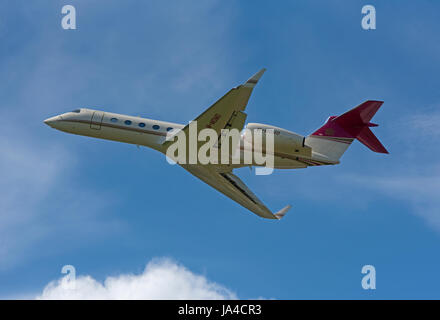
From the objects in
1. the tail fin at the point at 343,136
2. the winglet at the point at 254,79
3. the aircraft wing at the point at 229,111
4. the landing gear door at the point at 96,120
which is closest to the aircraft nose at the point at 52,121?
the landing gear door at the point at 96,120

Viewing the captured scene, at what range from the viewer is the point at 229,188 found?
27938 millimetres

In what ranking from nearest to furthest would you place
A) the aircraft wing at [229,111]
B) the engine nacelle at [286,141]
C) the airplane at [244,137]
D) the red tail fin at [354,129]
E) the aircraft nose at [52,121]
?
the aircraft wing at [229,111] < the engine nacelle at [286,141] < the airplane at [244,137] < the red tail fin at [354,129] < the aircraft nose at [52,121]

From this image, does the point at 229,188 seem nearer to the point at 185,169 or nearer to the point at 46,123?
the point at 185,169

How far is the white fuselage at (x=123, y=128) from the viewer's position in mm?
25609

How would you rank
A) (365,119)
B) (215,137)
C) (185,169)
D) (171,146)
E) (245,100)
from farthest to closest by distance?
(185,169) < (365,119) < (171,146) < (215,137) < (245,100)

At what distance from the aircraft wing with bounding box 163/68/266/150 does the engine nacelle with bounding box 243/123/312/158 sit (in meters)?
2.37

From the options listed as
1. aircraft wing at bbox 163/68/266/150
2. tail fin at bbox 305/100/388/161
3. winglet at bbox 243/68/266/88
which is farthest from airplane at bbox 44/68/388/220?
winglet at bbox 243/68/266/88

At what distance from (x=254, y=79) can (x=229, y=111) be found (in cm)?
192

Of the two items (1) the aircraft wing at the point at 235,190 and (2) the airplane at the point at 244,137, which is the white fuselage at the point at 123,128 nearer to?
(2) the airplane at the point at 244,137

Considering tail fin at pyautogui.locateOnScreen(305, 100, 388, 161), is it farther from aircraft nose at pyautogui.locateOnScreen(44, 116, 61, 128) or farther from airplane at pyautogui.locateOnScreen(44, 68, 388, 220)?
aircraft nose at pyautogui.locateOnScreen(44, 116, 61, 128)

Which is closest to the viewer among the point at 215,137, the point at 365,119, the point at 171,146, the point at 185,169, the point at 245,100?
the point at 245,100

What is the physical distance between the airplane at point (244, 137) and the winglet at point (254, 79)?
4276 mm

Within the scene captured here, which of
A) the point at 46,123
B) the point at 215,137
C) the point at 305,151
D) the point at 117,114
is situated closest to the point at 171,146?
the point at 215,137

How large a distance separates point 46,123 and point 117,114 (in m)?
4.55
